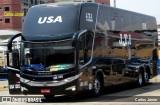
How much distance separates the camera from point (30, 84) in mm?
16781

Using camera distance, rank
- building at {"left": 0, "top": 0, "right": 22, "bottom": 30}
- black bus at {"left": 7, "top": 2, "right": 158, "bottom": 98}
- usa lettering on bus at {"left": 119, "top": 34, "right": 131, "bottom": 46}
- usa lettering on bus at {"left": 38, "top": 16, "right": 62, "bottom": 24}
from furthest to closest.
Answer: building at {"left": 0, "top": 0, "right": 22, "bottom": 30}, usa lettering on bus at {"left": 119, "top": 34, "right": 131, "bottom": 46}, usa lettering on bus at {"left": 38, "top": 16, "right": 62, "bottom": 24}, black bus at {"left": 7, "top": 2, "right": 158, "bottom": 98}

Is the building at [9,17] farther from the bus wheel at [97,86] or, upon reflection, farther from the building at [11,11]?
the bus wheel at [97,86]

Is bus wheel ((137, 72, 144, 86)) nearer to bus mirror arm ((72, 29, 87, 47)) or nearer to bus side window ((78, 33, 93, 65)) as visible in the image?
bus side window ((78, 33, 93, 65))

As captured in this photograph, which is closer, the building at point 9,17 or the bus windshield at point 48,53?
the bus windshield at point 48,53

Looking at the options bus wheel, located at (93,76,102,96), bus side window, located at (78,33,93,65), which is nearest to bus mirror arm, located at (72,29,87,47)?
bus side window, located at (78,33,93,65)

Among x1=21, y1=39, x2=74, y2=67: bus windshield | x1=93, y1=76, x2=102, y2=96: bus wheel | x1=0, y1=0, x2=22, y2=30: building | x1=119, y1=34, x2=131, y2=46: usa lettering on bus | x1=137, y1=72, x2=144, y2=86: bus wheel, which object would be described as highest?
x1=0, y1=0, x2=22, y2=30: building

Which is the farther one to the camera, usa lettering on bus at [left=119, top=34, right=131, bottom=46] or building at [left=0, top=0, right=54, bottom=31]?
building at [left=0, top=0, right=54, bottom=31]

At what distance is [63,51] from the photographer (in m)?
16.5

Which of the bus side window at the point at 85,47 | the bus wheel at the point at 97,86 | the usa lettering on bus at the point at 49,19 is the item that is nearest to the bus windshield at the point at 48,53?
the bus side window at the point at 85,47

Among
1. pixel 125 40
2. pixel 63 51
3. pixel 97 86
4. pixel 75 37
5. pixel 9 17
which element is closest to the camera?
pixel 75 37

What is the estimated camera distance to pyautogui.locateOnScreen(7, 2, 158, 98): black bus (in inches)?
644

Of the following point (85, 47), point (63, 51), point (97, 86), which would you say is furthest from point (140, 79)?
point (63, 51)

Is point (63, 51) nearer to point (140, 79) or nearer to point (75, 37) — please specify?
point (75, 37)

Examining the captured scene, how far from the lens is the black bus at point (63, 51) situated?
644 inches
